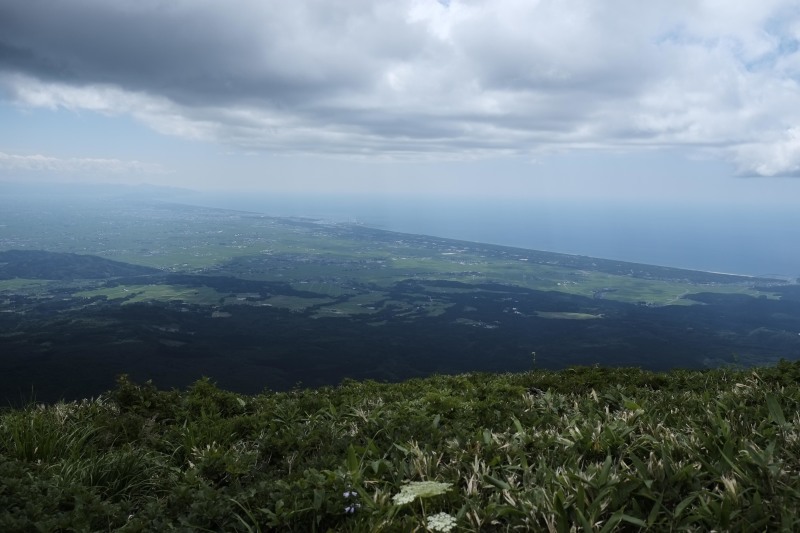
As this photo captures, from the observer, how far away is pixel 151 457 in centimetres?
606

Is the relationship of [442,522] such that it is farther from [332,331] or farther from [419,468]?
[332,331]

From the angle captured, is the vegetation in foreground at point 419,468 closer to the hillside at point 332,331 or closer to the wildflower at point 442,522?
the wildflower at point 442,522

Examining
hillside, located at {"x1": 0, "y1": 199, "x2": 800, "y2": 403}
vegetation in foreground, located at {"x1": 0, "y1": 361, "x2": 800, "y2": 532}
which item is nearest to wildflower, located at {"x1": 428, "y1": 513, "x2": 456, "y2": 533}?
vegetation in foreground, located at {"x1": 0, "y1": 361, "x2": 800, "y2": 532}

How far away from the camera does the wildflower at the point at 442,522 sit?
13.1 ft

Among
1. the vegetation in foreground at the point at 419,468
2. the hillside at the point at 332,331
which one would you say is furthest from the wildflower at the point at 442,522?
the hillside at the point at 332,331

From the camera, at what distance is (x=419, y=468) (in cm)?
501

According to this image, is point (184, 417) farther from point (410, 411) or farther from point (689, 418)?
point (689, 418)

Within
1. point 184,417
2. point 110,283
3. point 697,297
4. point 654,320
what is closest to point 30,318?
point 110,283

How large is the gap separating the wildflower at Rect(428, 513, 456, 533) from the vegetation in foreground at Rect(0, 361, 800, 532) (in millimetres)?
11

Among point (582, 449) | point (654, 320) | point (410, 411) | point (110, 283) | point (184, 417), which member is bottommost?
point (110, 283)

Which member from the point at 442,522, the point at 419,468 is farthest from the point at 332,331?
the point at 442,522

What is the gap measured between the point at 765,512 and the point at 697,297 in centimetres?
22438

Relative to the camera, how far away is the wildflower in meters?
3.98

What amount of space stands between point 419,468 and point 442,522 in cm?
98
